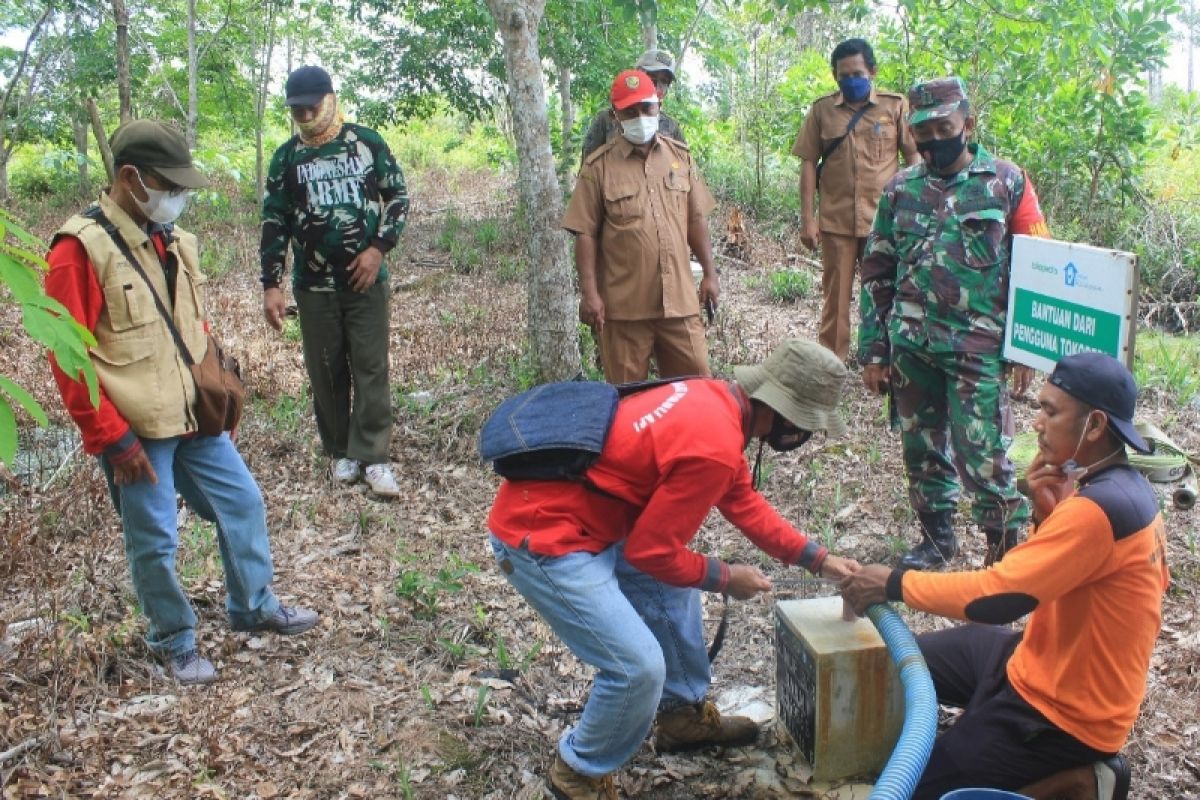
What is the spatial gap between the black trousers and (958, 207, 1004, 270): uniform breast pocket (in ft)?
5.30

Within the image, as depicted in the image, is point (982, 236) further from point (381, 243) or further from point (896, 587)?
point (381, 243)

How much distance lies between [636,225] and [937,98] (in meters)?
1.75

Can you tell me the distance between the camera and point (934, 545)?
173 inches

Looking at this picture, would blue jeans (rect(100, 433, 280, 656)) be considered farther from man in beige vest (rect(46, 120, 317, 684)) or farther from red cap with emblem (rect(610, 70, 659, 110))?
red cap with emblem (rect(610, 70, 659, 110))

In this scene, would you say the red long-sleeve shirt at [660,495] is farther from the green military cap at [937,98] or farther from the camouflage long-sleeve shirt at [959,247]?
the green military cap at [937,98]

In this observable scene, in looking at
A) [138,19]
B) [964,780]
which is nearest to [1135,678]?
[964,780]

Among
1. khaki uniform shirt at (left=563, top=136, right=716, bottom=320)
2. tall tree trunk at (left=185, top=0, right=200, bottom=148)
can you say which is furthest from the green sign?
tall tree trunk at (left=185, top=0, right=200, bottom=148)

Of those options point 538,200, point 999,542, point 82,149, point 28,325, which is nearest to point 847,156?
point 538,200

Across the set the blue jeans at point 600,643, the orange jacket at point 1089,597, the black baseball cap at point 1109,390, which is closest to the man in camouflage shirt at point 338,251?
the blue jeans at point 600,643

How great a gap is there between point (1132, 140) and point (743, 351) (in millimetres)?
4668

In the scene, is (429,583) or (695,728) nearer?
(695,728)

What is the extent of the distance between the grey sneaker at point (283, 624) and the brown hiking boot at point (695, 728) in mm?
1582

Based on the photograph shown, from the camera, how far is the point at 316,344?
525 cm

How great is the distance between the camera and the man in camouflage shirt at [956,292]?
3910 millimetres
